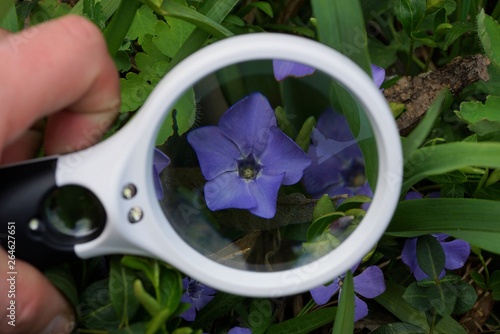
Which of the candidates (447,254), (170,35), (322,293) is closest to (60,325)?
(322,293)

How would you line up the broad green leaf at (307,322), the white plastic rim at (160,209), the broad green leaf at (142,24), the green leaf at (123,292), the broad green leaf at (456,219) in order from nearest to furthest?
the white plastic rim at (160,209) → the green leaf at (123,292) → the broad green leaf at (456,219) → the broad green leaf at (307,322) → the broad green leaf at (142,24)

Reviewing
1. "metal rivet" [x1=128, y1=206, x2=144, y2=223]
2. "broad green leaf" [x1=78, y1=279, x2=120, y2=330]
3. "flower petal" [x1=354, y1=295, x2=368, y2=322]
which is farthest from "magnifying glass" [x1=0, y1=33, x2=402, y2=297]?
"flower petal" [x1=354, y1=295, x2=368, y2=322]

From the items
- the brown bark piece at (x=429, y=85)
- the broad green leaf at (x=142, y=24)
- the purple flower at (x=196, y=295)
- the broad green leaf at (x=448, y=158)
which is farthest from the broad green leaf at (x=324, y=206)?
the broad green leaf at (x=142, y=24)

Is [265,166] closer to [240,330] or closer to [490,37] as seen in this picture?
[240,330]

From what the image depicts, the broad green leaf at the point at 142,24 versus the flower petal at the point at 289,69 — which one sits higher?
the flower petal at the point at 289,69

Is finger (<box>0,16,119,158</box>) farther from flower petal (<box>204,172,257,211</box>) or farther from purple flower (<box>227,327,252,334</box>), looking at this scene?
purple flower (<box>227,327,252,334</box>)

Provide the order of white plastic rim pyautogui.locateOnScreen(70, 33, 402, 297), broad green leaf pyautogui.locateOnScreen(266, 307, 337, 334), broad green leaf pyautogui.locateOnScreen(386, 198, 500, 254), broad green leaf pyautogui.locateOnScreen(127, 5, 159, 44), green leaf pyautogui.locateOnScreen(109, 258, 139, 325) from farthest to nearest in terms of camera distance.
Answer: broad green leaf pyautogui.locateOnScreen(127, 5, 159, 44)
broad green leaf pyautogui.locateOnScreen(266, 307, 337, 334)
broad green leaf pyautogui.locateOnScreen(386, 198, 500, 254)
green leaf pyautogui.locateOnScreen(109, 258, 139, 325)
white plastic rim pyautogui.locateOnScreen(70, 33, 402, 297)

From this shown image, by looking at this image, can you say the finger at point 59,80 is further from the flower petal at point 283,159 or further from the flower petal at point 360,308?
the flower petal at point 360,308
